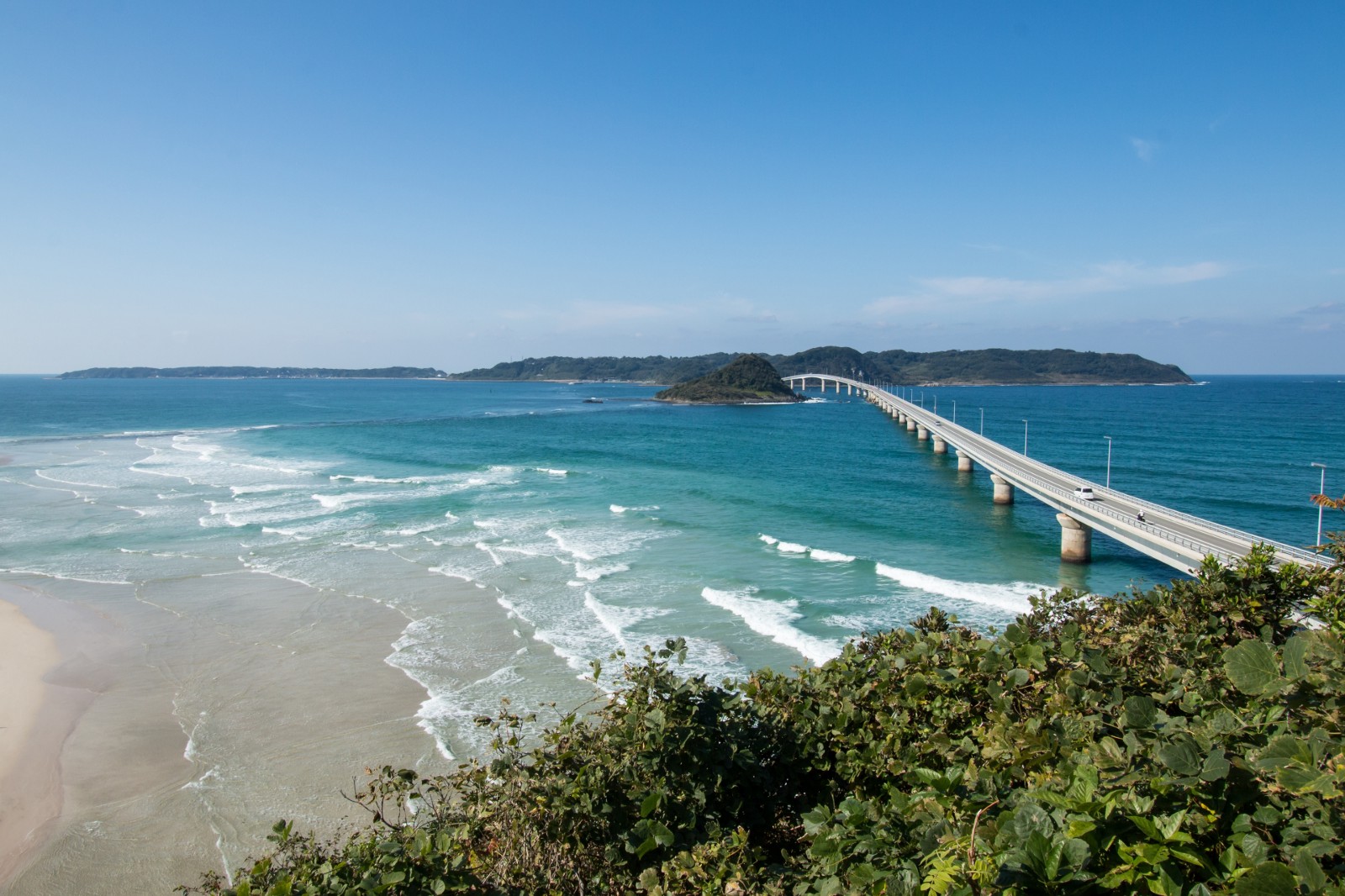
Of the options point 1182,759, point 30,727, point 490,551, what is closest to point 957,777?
point 1182,759

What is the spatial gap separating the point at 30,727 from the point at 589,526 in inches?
855

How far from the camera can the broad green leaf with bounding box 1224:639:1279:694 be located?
11.9 ft

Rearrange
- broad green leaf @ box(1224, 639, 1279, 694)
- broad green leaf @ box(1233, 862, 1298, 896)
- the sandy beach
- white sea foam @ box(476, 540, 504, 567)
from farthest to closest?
white sea foam @ box(476, 540, 504, 567)
the sandy beach
broad green leaf @ box(1224, 639, 1279, 694)
broad green leaf @ box(1233, 862, 1298, 896)

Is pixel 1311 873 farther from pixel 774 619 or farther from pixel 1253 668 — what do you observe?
pixel 774 619

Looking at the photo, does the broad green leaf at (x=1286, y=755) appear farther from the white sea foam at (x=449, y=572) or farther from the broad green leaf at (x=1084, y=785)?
the white sea foam at (x=449, y=572)

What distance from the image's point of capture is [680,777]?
5.70 meters

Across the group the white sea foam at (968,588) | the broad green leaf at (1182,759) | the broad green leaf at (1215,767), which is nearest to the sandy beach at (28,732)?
the broad green leaf at (1182,759)

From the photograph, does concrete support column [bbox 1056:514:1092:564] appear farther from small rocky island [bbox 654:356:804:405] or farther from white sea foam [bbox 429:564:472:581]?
small rocky island [bbox 654:356:804:405]

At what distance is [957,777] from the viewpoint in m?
4.09

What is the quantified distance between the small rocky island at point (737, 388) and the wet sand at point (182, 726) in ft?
419

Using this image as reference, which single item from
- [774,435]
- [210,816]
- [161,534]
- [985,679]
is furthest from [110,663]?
[774,435]

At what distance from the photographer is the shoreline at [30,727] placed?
43.9 ft

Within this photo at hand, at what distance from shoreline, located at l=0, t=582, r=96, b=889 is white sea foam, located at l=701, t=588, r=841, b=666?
53.0ft

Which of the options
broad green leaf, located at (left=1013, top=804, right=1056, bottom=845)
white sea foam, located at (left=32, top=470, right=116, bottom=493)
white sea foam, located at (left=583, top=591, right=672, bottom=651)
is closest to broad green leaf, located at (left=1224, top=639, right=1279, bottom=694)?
broad green leaf, located at (left=1013, top=804, right=1056, bottom=845)
